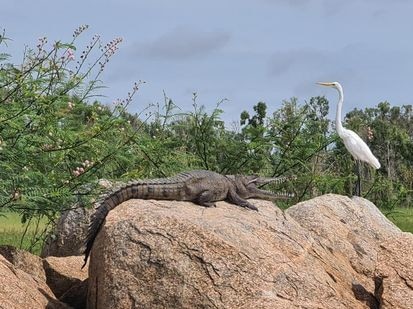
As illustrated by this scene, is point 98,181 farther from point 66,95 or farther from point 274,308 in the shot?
point 274,308

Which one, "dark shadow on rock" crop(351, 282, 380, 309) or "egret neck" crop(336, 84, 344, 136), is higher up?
"egret neck" crop(336, 84, 344, 136)

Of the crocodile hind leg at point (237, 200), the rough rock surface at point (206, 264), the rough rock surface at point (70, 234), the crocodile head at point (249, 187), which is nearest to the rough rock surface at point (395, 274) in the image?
the rough rock surface at point (206, 264)

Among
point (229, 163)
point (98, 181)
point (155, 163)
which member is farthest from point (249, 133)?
point (98, 181)

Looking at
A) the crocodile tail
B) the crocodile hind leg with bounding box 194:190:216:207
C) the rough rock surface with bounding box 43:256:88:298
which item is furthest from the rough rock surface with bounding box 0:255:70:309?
the crocodile hind leg with bounding box 194:190:216:207

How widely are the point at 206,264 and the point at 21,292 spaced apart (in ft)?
6.16

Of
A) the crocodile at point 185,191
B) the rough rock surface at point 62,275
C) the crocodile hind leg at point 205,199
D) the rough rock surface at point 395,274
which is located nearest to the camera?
the rough rock surface at point 395,274

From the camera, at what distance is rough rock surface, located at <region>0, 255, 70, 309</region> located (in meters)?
7.85

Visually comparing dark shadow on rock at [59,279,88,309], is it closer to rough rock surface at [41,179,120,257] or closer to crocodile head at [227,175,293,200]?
rough rock surface at [41,179,120,257]

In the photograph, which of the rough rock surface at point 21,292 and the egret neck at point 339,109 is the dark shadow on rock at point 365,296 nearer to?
the rough rock surface at point 21,292

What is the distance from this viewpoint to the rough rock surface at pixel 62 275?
9.56 metres

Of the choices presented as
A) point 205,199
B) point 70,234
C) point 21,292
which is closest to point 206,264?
point 205,199

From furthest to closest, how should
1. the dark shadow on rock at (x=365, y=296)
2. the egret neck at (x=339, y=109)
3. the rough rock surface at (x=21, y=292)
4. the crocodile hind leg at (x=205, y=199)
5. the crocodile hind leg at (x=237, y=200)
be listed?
1. the egret neck at (x=339, y=109)
2. the crocodile hind leg at (x=237, y=200)
3. the crocodile hind leg at (x=205, y=199)
4. the dark shadow on rock at (x=365, y=296)
5. the rough rock surface at (x=21, y=292)

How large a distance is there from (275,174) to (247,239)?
9.41 meters

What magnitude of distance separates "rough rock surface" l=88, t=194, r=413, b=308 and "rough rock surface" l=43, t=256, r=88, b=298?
4.53 ft
